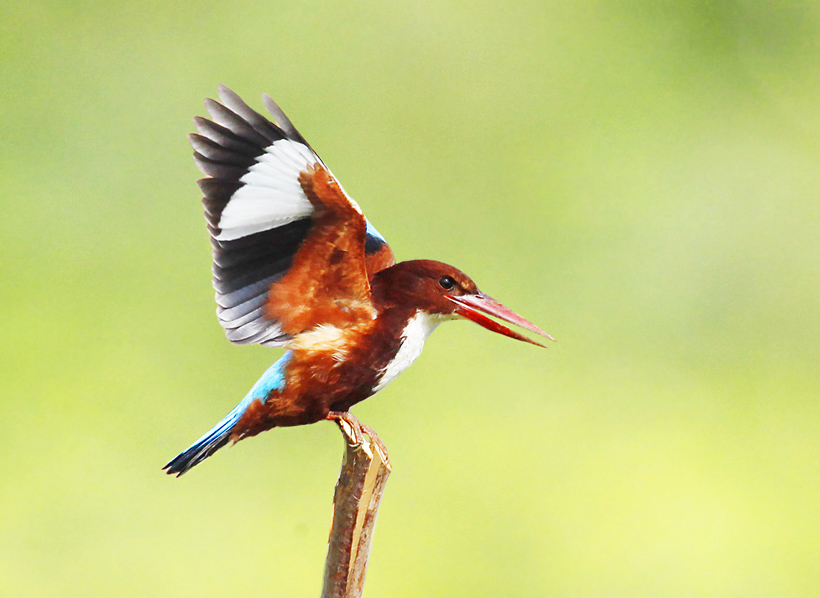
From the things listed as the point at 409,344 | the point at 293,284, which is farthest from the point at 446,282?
the point at 293,284

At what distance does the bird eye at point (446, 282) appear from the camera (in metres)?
2.01

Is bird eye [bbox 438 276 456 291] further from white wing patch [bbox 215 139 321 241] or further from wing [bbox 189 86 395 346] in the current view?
white wing patch [bbox 215 139 321 241]

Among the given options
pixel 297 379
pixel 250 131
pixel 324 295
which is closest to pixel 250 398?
pixel 297 379

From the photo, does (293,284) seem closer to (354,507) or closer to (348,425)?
(348,425)

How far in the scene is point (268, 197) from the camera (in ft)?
6.37

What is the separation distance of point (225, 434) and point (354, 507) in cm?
31

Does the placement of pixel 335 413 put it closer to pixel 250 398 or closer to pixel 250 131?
pixel 250 398

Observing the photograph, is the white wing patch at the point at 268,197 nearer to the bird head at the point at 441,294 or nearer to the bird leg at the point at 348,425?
the bird head at the point at 441,294

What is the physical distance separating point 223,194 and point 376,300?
0.39 metres

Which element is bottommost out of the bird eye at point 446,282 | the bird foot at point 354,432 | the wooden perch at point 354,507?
the wooden perch at point 354,507

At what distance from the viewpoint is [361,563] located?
200cm

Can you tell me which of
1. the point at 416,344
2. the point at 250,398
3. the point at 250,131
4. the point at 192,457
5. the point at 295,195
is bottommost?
the point at 192,457

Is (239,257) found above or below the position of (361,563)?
above

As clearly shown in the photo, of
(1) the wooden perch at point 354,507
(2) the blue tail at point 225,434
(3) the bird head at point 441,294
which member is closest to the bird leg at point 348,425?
(1) the wooden perch at point 354,507
